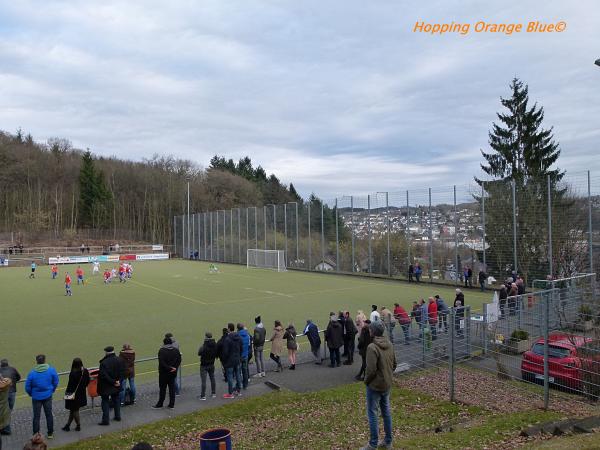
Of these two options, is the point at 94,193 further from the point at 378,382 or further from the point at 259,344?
the point at 378,382

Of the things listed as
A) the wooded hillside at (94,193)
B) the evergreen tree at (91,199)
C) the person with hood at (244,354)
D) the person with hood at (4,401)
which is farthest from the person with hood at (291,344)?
the evergreen tree at (91,199)

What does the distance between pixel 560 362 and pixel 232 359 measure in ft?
23.6

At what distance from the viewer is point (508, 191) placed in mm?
31531

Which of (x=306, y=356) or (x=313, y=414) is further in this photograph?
(x=306, y=356)

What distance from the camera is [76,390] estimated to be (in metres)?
9.87

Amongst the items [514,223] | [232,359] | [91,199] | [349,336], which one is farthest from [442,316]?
[91,199]

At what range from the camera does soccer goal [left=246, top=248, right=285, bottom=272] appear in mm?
48912

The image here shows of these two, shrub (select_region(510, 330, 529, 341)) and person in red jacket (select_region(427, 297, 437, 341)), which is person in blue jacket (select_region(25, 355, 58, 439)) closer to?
person in red jacket (select_region(427, 297, 437, 341))

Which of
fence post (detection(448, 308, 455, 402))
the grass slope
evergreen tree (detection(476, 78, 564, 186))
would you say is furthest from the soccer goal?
fence post (detection(448, 308, 455, 402))

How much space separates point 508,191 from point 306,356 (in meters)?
21.6

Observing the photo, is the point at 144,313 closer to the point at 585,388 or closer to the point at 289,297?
the point at 289,297

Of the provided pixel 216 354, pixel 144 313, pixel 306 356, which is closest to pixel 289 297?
pixel 144 313

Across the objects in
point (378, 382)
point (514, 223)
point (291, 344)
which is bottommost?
point (291, 344)

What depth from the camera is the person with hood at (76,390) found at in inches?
388
